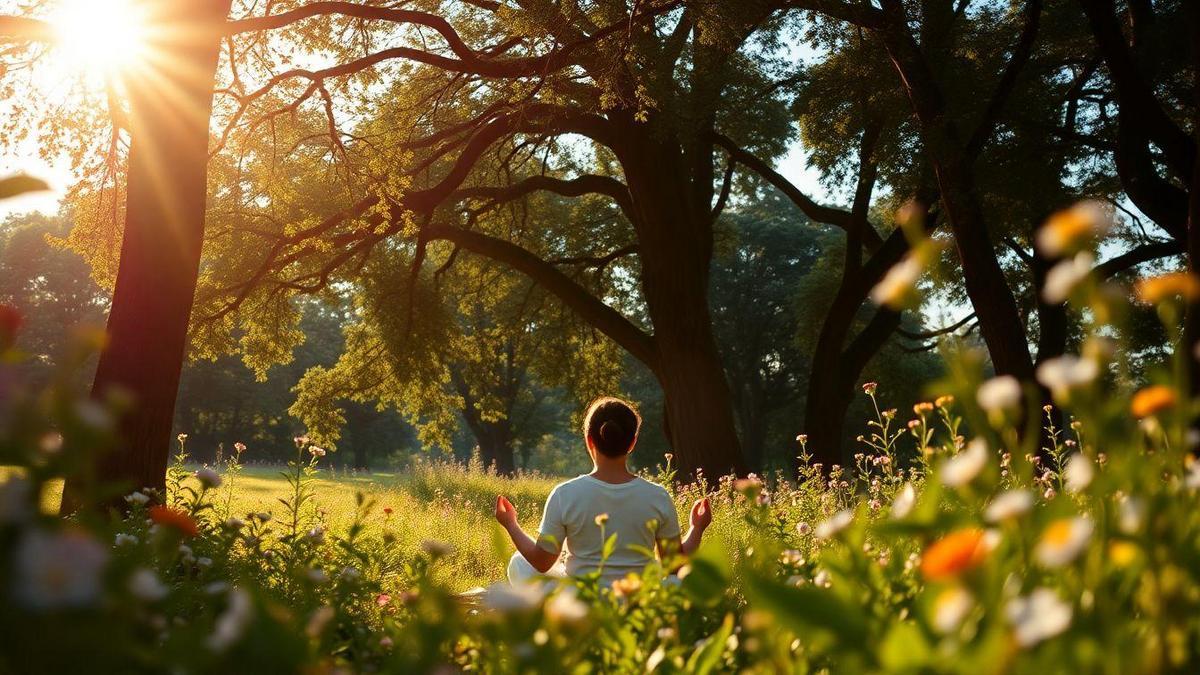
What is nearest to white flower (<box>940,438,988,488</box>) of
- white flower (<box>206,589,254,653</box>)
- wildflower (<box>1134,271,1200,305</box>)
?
wildflower (<box>1134,271,1200,305</box>)

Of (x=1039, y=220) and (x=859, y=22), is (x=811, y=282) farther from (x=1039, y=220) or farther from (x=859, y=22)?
(x=859, y=22)

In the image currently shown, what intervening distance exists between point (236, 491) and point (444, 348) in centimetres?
694

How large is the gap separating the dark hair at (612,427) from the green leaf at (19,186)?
309cm

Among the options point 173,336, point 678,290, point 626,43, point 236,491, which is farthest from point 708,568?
point 236,491

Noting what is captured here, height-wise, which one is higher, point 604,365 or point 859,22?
point 859,22

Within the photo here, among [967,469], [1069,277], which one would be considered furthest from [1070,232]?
[967,469]

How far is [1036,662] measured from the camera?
960 mm

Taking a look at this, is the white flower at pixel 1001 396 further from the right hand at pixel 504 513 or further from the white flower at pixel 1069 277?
the right hand at pixel 504 513

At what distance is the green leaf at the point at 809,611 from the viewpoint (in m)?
1.07

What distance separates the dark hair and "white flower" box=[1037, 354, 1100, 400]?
3.19m

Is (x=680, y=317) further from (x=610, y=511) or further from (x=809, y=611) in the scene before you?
(x=809, y=611)

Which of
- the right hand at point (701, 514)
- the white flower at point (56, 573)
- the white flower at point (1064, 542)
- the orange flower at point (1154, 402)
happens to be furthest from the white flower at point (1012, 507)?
the right hand at point (701, 514)

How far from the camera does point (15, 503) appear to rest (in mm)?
892

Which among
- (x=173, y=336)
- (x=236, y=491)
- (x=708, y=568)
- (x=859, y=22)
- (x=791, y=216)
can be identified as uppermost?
(x=791, y=216)
